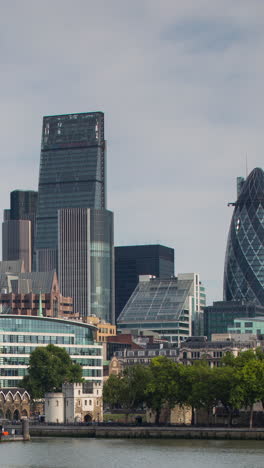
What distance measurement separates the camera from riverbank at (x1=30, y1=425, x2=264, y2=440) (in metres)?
172

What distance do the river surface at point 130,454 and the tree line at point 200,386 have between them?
52.3ft

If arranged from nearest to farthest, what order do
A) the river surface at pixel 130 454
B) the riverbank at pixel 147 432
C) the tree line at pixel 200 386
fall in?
the river surface at pixel 130 454 → the riverbank at pixel 147 432 → the tree line at pixel 200 386

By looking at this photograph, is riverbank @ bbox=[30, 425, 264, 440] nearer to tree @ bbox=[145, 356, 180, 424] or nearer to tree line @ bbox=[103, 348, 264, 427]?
tree line @ bbox=[103, 348, 264, 427]

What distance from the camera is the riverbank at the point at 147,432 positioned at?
563 ft

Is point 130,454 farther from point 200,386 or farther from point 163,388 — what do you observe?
point 163,388

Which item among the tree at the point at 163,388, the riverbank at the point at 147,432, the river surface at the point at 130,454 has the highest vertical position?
the tree at the point at 163,388

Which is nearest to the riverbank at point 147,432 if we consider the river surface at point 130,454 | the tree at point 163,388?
the river surface at point 130,454

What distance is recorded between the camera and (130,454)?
151375 millimetres

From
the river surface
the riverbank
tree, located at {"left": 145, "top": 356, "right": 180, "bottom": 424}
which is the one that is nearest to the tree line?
tree, located at {"left": 145, "top": 356, "right": 180, "bottom": 424}

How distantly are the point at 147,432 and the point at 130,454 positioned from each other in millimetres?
26770

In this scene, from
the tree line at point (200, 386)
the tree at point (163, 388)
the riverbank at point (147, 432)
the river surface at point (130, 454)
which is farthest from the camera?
the tree at point (163, 388)

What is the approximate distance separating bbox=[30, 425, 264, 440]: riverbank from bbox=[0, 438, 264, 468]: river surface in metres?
4.01

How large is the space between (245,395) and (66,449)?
3363 centimetres

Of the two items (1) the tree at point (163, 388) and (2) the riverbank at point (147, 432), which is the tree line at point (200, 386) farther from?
(2) the riverbank at point (147, 432)
